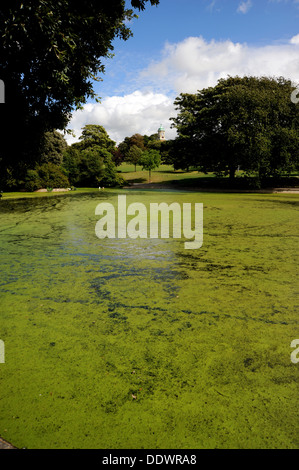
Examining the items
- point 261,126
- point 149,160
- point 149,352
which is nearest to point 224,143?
point 261,126

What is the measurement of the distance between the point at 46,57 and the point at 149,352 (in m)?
5.77

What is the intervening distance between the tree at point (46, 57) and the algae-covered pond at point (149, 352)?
372 centimetres

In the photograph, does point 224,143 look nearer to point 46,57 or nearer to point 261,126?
point 261,126

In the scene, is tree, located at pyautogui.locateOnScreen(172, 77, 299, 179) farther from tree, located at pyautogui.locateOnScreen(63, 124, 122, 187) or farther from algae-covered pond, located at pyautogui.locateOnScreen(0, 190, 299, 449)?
algae-covered pond, located at pyautogui.locateOnScreen(0, 190, 299, 449)

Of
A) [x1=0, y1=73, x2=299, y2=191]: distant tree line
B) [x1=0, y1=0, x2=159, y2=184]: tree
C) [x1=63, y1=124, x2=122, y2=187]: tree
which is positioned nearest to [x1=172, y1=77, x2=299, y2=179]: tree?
[x1=0, y1=73, x2=299, y2=191]: distant tree line

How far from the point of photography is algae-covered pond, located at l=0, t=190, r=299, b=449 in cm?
176

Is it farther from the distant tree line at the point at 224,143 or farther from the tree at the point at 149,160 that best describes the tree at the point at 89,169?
the tree at the point at 149,160

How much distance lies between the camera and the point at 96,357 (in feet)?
8.00

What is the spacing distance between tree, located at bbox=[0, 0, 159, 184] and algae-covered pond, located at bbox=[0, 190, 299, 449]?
3.72 metres

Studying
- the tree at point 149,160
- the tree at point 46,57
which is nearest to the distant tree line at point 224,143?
the tree at point 149,160

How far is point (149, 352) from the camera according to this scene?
2.52 meters

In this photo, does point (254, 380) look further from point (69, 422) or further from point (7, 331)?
point (7, 331)

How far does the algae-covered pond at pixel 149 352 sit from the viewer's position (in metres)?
1.76
